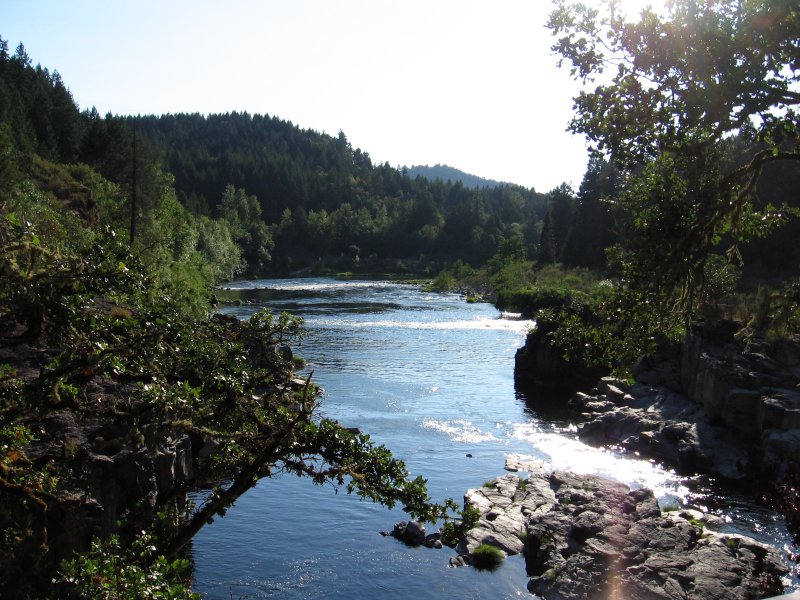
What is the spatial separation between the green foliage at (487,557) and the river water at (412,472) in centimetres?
39

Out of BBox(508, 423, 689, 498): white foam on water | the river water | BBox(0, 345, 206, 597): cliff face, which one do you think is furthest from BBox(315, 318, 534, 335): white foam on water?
BBox(0, 345, 206, 597): cliff face

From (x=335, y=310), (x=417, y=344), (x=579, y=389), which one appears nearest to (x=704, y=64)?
(x=579, y=389)

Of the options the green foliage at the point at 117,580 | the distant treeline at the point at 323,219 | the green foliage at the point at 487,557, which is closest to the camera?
the green foliage at the point at 117,580

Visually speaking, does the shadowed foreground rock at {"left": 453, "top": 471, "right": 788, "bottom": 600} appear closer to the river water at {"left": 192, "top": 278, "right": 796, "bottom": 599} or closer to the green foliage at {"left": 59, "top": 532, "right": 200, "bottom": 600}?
the river water at {"left": 192, "top": 278, "right": 796, "bottom": 599}

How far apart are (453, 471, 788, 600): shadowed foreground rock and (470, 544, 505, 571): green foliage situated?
0.29 m

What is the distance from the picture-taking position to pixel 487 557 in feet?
72.6

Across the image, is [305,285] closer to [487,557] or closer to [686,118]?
[487,557]

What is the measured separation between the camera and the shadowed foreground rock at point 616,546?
1906cm

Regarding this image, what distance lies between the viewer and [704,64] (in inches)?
381

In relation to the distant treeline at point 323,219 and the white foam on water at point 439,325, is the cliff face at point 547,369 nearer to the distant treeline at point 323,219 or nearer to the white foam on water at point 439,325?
the distant treeline at point 323,219

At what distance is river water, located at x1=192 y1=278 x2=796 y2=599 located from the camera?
2078 cm

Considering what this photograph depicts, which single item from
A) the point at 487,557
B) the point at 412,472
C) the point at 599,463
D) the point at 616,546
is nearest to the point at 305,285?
the point at 599,463

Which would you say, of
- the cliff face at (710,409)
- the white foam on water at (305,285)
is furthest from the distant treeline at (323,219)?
the cliff face at (710,409)

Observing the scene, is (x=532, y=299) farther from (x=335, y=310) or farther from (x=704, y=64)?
(x=704, y=64)
